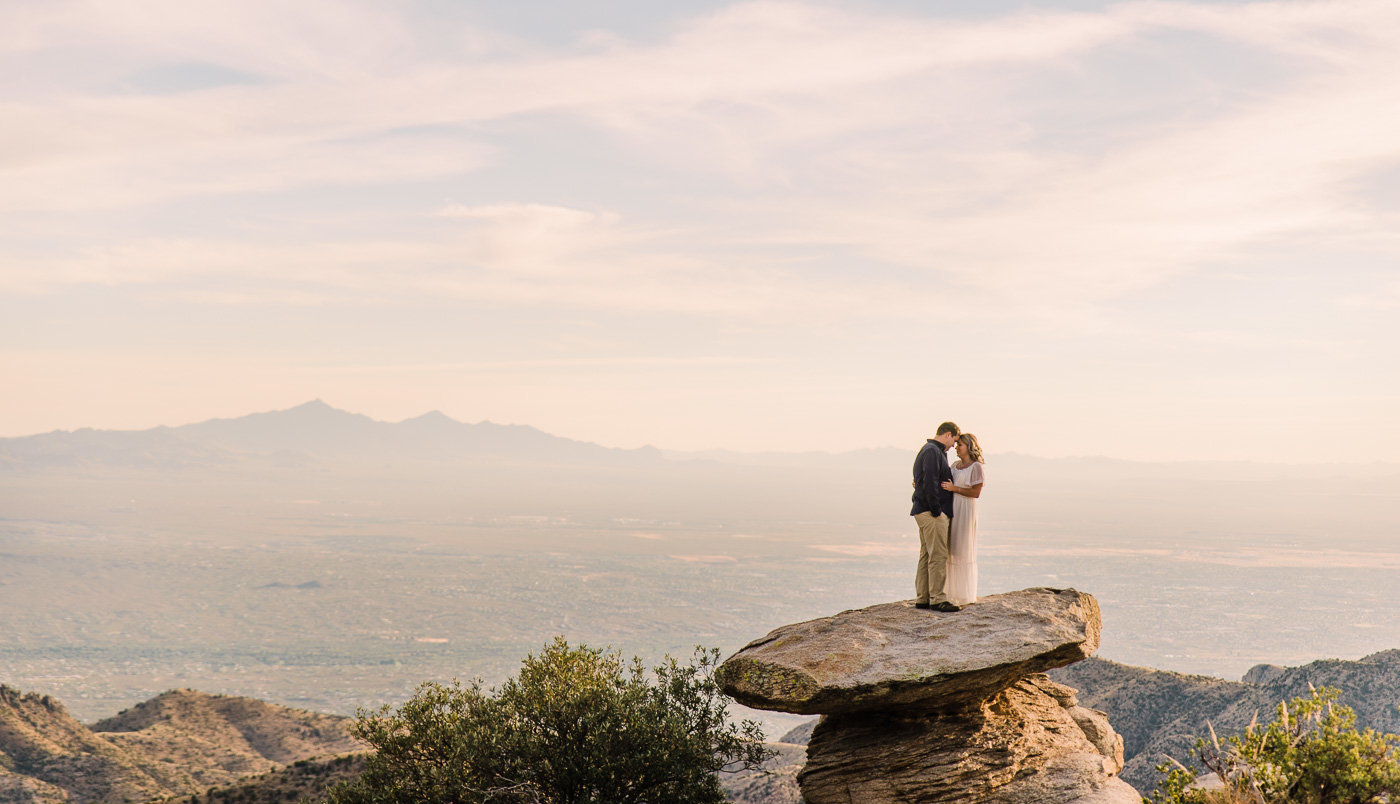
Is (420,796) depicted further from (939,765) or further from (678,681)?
(939,765)

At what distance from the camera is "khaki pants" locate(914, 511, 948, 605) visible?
26328 millimetres

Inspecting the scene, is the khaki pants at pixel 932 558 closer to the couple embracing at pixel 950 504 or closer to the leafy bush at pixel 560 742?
the couple embracing at pixel 950 504

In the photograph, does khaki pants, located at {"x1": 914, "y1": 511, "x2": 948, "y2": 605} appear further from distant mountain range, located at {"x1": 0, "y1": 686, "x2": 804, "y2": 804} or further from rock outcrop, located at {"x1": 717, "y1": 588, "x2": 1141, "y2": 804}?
distant mountain range, located at {"x1": 0, "y1": 686, "x2": 804, "y2": 804}

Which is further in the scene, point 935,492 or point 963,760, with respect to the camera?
point 935,492

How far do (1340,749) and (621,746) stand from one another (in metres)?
19.5

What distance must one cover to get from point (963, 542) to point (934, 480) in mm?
1883

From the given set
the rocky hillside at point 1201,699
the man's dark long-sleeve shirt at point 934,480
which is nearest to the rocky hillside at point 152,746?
the man's dark long-sleeve shirt at point 934,480

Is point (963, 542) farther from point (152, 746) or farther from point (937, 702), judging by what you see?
point (152, 746)

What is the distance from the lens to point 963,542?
86.1 feet

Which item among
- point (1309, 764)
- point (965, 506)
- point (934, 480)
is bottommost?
point (1309, 764)

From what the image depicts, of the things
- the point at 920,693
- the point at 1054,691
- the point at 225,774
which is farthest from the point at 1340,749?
the point at 225,774

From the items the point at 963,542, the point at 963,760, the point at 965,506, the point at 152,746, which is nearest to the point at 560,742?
the point at 963,760

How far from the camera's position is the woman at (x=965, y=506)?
84.9 feet

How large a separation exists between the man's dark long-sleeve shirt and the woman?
8.0 inches
